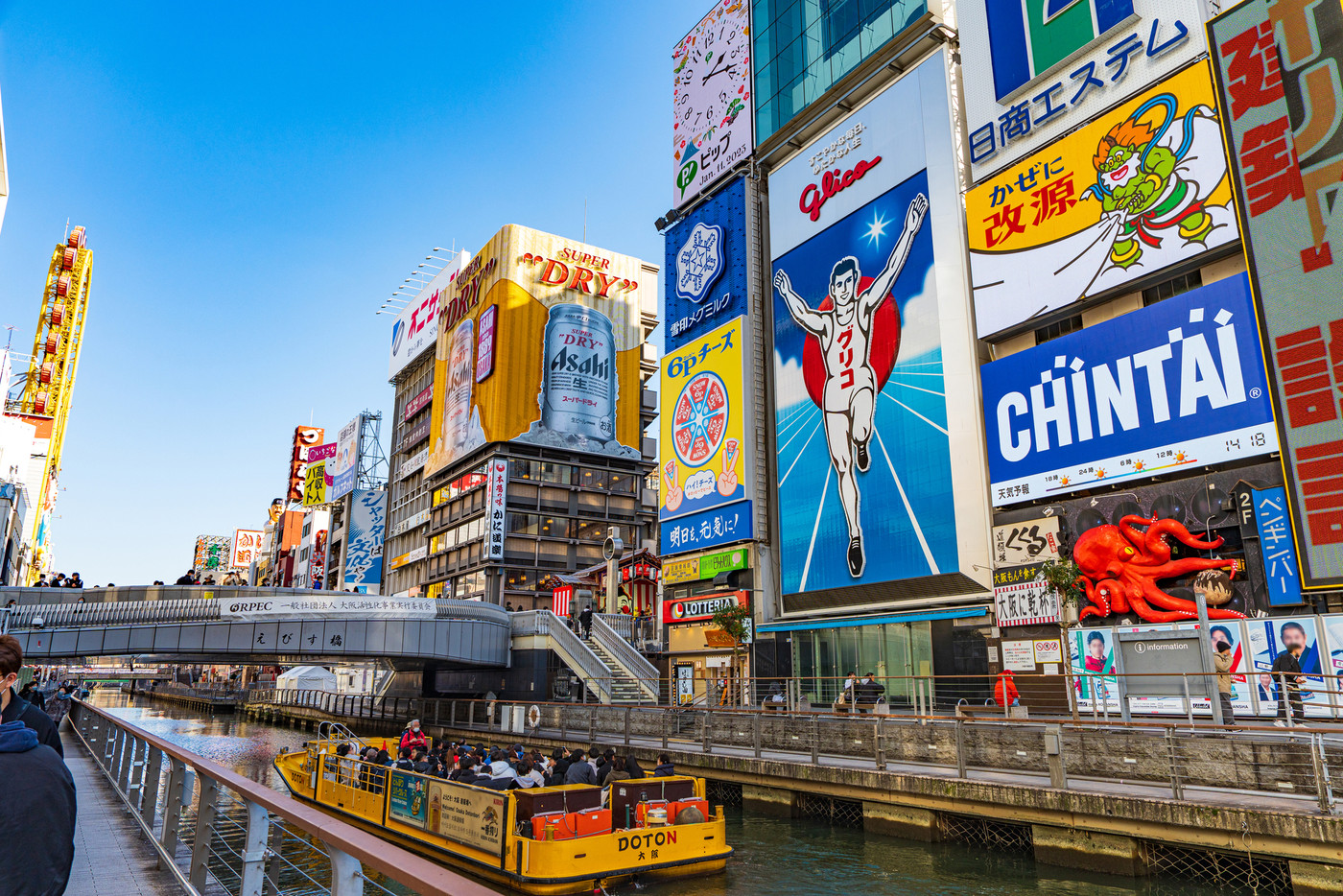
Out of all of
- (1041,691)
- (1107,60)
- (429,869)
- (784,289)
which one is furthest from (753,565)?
(429,869)

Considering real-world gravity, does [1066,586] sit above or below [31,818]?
above

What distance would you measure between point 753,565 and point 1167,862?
3305 centimetres

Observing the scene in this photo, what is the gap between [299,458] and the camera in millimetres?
145500

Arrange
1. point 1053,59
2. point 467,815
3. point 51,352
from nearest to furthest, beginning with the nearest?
point 467,815 → point 1053,59 → point 51,352

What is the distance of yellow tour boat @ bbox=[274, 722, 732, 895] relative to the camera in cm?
1517

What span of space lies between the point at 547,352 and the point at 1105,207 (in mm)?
63030

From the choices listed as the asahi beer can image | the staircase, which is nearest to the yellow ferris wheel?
the asahi beer can image

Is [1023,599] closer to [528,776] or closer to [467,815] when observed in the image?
[528,776]

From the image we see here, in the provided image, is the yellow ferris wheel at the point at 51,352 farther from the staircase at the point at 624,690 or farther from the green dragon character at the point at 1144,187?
the green dragon character at the point at 1144,187

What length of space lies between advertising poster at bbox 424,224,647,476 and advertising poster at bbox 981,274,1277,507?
187 feet

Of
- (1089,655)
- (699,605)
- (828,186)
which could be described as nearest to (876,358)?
(828,186)

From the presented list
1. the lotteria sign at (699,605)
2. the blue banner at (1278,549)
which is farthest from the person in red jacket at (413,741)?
the blue banner at (1278,549)

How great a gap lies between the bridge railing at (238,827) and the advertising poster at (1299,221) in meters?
27.4

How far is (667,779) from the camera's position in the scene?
55.3 feet
